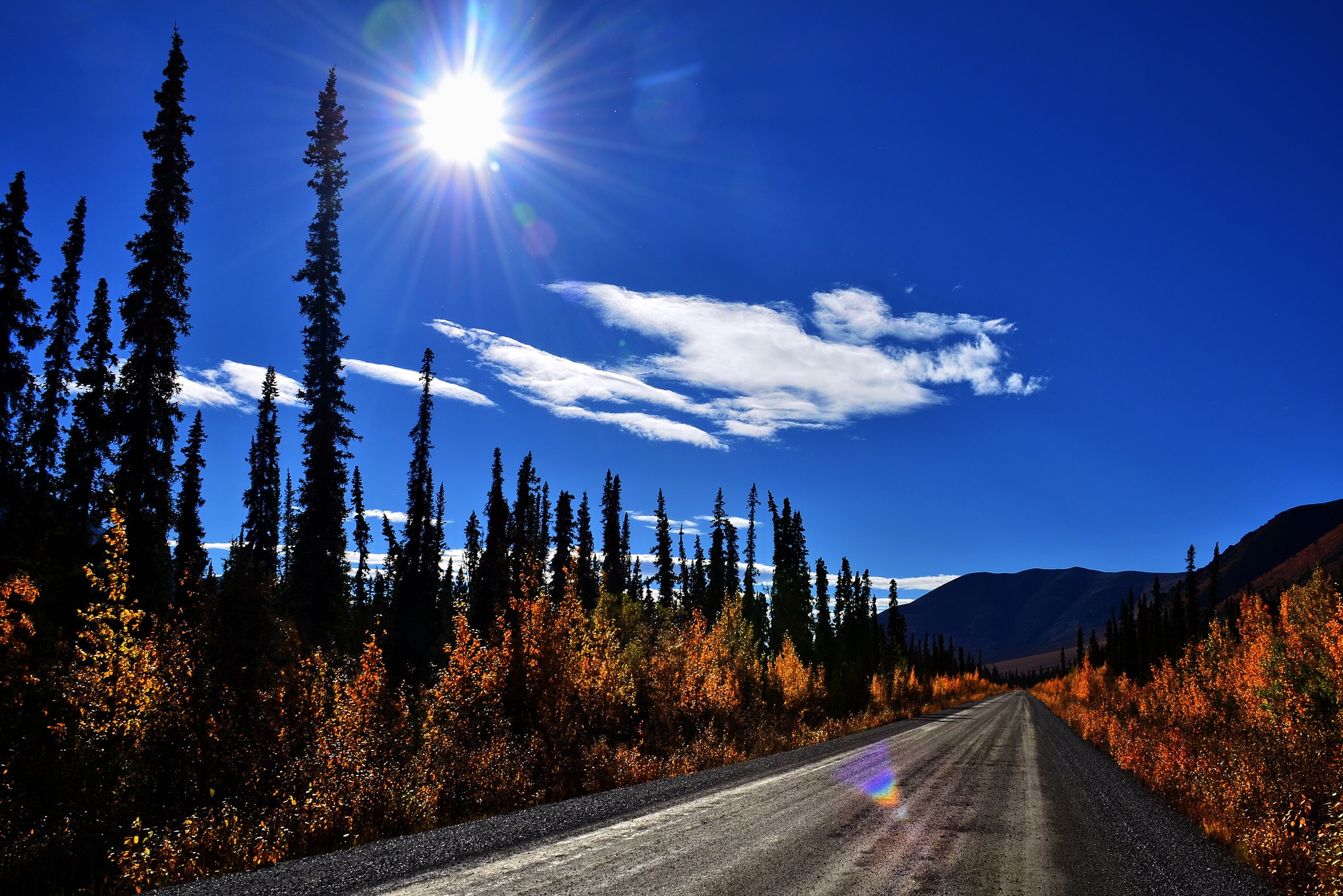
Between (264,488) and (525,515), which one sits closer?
(264,488)

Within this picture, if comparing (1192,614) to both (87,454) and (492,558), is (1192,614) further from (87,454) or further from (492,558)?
(87,454)

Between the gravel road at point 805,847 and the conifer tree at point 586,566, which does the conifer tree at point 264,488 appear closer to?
the conifer tree at point 586,566

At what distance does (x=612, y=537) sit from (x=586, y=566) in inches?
1073

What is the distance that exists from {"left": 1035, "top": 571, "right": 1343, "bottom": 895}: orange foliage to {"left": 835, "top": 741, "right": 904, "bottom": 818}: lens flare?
15.3 ft

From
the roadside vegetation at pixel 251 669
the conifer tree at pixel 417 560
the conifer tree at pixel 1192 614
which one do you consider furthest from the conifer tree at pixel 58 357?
the conifer tree at pixel 1192 614

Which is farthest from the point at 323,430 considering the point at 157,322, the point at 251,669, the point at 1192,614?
the point at 1192,614

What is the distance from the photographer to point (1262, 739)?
14.5 meters

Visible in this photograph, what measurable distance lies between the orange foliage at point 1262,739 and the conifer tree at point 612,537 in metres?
54.9

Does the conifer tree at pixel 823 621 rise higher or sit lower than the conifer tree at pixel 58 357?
lower

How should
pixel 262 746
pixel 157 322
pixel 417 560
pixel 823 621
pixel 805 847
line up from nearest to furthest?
pixel 805 847, pixel 262 746, pixel 157 322, pixel 417 560, pixel 823 621

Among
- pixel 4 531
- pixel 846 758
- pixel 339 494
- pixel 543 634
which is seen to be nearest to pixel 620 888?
pixel 543 634

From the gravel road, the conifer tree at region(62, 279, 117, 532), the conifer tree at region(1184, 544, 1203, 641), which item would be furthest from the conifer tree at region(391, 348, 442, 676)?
the conifer tree at region(1184, 544, 1203, 641)

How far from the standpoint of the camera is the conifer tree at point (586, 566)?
27.8m

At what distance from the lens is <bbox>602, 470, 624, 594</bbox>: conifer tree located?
78.6 m
